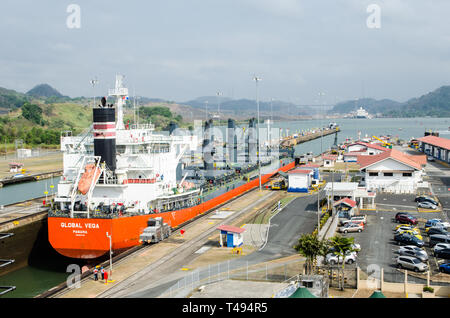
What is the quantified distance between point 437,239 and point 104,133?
21.7 m

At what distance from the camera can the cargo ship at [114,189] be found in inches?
1041

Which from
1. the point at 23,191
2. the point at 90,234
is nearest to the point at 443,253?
the point at 90,234

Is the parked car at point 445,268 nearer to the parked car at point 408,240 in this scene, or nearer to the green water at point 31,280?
the parked car at point 408,240

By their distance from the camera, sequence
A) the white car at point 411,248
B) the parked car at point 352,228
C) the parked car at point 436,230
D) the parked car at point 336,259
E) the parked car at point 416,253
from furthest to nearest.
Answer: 1. the parked car at point 352,228
2. the parked car at point 436,230
3. the white car at point 411,248
4. the parked car at point 416,253
5. the parked car at point 336,259

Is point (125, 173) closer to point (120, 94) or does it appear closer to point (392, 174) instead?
point (120, 94)

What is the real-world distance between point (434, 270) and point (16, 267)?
24932 mm

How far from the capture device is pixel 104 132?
28719 mm

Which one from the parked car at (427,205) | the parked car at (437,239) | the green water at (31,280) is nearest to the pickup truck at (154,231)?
the green water at (31,280)

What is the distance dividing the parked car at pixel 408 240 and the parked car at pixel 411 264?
14.3ft

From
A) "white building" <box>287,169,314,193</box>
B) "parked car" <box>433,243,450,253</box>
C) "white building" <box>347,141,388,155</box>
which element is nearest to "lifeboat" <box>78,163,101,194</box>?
"parked car" <box>433,243,450,253</box>

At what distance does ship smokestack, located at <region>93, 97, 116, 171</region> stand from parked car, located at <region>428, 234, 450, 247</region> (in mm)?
20723
